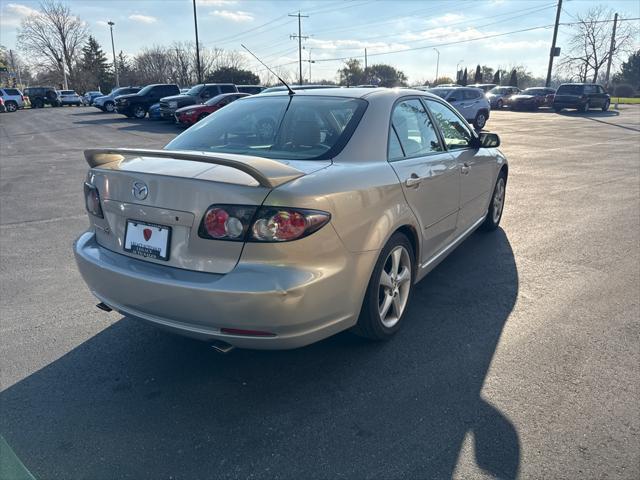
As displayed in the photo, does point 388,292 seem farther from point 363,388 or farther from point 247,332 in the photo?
point 247,332

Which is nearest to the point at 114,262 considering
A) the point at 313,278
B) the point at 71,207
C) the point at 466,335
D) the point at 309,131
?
the point at 313,278

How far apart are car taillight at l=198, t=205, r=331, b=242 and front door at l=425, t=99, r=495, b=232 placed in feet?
7.20

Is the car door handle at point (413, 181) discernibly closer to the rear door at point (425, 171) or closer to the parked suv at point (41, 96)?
the rear door at point (425, 171)

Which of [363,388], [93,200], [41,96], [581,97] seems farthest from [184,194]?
[41,96]

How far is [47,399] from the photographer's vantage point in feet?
8.76

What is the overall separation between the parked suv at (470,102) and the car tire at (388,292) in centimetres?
1921

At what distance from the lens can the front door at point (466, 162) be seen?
4.17 meters

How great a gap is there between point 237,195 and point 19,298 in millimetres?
2755

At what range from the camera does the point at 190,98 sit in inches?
889

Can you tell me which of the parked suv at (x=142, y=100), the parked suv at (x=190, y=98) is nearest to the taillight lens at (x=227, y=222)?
the parked suv at (x=190, y=98)

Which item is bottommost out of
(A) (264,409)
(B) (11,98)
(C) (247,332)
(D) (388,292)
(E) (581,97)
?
(A) (264,409)

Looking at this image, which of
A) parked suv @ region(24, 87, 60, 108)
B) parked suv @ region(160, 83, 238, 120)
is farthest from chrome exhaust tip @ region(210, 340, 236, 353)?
parked suv @ region(24, 87, 60, 108)

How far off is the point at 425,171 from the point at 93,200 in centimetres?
223

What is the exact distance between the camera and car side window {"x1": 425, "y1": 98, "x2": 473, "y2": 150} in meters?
4.12
